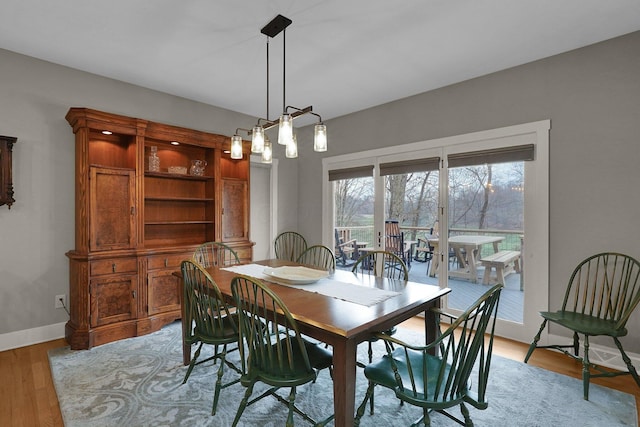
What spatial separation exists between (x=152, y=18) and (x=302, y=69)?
1378 mm

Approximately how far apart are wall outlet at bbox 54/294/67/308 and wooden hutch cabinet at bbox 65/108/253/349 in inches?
4.1

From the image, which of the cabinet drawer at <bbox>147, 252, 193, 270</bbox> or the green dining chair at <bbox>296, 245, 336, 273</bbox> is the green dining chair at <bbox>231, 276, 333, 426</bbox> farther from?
the cabinet drawer at <bbox>147, 252, 193, 270</bbox>

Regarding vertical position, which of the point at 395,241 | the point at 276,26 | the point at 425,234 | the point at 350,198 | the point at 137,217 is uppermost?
the point at 276,26

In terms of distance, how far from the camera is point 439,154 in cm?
376

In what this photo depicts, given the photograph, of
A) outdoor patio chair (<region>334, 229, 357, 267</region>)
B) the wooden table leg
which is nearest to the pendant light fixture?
the wooden table leg

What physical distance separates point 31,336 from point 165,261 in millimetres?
1325

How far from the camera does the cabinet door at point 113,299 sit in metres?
3.09

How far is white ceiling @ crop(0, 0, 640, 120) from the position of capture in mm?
2316

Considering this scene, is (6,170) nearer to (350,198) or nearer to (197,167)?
(197,167)

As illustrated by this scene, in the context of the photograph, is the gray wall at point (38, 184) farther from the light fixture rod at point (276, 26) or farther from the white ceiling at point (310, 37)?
the light fixture rod at point (276, 26)

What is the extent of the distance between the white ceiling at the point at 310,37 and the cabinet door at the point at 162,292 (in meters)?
2.15

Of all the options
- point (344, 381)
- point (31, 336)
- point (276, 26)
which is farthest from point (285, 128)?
point (31, 336)

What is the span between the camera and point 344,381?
1.54 meters

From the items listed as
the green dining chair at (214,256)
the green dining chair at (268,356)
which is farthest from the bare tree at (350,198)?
the green dining chair at (268,356)
